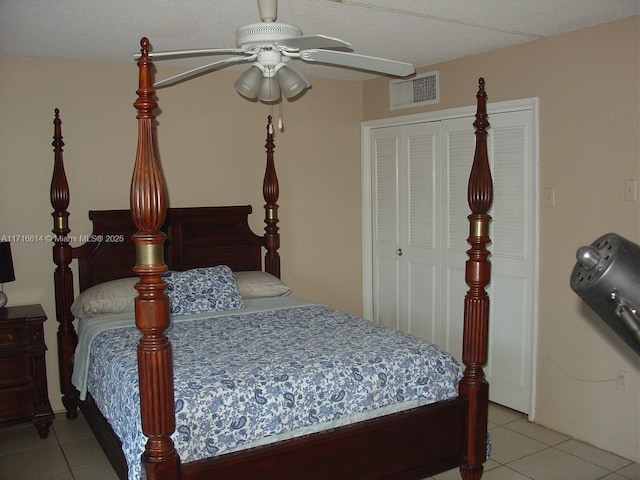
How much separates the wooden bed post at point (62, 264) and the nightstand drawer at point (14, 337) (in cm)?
29

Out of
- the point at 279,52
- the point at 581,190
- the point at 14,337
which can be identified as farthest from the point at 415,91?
the point at 14,337

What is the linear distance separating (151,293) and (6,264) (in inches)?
77.6

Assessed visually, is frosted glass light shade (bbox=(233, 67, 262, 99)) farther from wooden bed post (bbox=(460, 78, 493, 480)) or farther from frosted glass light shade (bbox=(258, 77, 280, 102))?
wooden bed post (bbox=(460, 78, 493, 480))

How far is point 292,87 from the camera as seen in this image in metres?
2.93

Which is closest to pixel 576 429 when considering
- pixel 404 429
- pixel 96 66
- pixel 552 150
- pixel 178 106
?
pixel 404 429

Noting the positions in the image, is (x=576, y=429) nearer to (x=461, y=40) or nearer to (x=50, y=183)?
(x=461, y=40)

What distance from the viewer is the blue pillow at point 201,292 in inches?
146

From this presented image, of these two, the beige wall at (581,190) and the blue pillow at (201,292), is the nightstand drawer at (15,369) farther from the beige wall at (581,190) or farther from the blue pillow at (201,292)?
the beige wall at (581,190)

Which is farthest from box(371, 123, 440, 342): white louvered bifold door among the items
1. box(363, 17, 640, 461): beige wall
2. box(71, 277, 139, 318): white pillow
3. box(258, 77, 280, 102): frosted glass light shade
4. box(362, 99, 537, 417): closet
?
box(71, 277, 139, 318): white pillow

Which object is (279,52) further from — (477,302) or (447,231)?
(447,231)

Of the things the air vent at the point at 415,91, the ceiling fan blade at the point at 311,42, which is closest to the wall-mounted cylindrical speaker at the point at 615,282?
the ceiling fan blade at the point at 311,42

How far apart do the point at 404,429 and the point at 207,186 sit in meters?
2.43

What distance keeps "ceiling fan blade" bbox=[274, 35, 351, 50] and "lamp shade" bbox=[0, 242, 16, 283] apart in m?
2.27

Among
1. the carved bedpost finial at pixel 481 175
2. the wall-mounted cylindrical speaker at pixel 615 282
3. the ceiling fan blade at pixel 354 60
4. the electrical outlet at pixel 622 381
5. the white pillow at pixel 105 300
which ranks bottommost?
the electrical outlet at pixel 622 381
